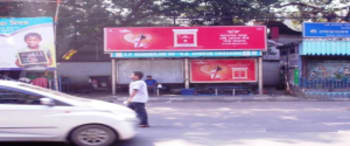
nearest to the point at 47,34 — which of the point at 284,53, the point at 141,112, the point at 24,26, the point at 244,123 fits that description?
the point at 24,26

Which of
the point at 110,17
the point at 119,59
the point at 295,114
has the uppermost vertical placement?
the point at 110,17

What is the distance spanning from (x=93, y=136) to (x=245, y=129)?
12.7 ft

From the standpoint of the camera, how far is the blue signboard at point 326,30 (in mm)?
16344

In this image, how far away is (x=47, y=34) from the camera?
1577 cm

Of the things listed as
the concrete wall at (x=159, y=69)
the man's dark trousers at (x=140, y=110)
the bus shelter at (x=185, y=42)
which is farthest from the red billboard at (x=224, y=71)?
the man's dark trousers at (x=140, y=110)

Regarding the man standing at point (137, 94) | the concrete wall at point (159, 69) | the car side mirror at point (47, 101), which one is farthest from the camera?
the concrete wall at point (159, 69)

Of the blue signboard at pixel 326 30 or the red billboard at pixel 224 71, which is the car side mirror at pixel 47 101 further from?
the blue signboard at pixel 326 30

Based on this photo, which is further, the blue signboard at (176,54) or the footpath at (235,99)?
the blue signboard at (176,54)

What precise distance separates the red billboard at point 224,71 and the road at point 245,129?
6.45 metres

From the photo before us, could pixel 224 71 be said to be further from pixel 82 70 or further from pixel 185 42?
pixel 82 70

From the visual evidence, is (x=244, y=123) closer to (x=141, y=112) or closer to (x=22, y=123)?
(x=141, y=112)

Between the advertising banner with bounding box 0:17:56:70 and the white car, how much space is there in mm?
10560

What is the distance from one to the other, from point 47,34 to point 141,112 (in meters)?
9.90

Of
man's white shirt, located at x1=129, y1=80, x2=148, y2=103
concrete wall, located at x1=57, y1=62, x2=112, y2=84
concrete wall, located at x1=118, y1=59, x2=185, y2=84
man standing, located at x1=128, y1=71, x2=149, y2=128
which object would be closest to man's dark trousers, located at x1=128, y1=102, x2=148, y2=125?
man standing, located at x1=128, y1=71, x2=149, y2=128
